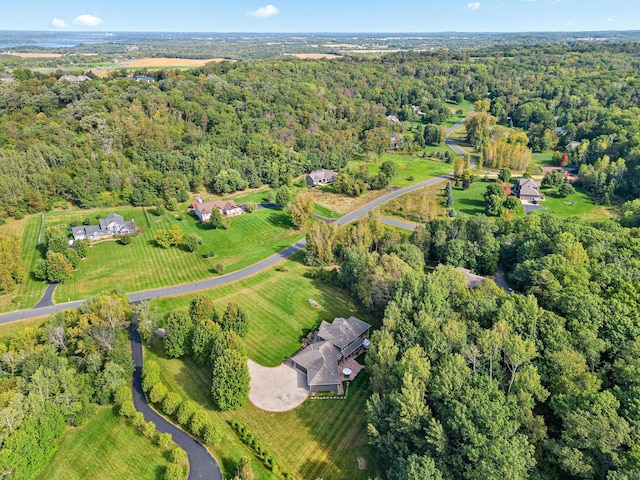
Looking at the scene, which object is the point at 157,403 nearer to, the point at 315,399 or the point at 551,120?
the point at 315,399

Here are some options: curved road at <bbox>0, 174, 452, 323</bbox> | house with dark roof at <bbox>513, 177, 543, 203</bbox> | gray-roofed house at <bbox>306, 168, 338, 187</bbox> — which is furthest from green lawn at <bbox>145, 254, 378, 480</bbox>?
house with dark roof at <bbox>513, 177, 543, 203</bbox>

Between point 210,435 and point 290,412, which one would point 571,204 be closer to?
point 290,412

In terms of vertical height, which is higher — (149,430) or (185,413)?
(185,413)

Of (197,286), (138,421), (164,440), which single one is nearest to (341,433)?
(164,440)

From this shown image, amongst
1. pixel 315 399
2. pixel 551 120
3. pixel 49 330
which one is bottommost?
pixel 315 399

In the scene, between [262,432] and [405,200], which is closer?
[262,432]

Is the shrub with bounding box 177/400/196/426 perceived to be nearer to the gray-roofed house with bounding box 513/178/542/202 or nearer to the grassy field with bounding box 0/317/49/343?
the grassy field with bounding box 0/317/49/343

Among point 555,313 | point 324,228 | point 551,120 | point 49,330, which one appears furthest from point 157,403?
point 551,120
